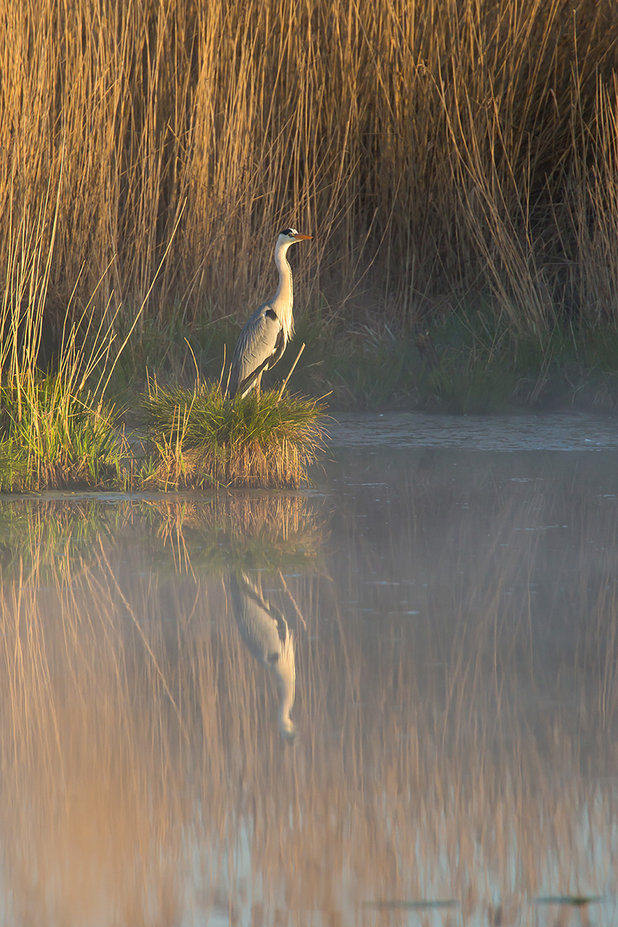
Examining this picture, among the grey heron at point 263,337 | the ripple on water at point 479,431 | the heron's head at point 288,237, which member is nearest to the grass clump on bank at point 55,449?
the grey heron at point 263,337

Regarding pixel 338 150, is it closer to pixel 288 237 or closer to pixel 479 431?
pixel 288 237

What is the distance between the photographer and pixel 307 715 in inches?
91.0

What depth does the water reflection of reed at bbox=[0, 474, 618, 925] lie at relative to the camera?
5.56 feet

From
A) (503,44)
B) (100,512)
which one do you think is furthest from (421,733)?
(503,44)

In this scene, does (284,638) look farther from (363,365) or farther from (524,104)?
(524,104)

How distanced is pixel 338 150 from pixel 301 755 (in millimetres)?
5196

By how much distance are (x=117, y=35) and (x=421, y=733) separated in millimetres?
5052

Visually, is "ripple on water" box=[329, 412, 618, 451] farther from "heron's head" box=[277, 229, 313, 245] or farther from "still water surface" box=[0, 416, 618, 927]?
"still water surface" box=[0, 416, 618, 927]

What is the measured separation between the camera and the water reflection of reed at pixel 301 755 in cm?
169

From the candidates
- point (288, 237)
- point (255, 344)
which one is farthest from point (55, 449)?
point (288, 237)

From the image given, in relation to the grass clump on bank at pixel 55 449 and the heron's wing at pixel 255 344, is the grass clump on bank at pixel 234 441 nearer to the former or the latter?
the grass clump on bank at pixel 55 449

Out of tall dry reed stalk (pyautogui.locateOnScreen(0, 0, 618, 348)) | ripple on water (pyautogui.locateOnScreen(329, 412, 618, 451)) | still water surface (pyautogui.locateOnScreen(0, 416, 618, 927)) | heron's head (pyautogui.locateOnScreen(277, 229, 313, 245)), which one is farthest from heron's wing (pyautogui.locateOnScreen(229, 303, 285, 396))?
still water surface (pyautogui.locateOnScreen(0, 416, 618, 927))

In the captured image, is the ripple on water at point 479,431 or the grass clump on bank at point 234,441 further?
the ripple on water at point 479,431

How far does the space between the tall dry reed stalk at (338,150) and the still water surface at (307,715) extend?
251cm
